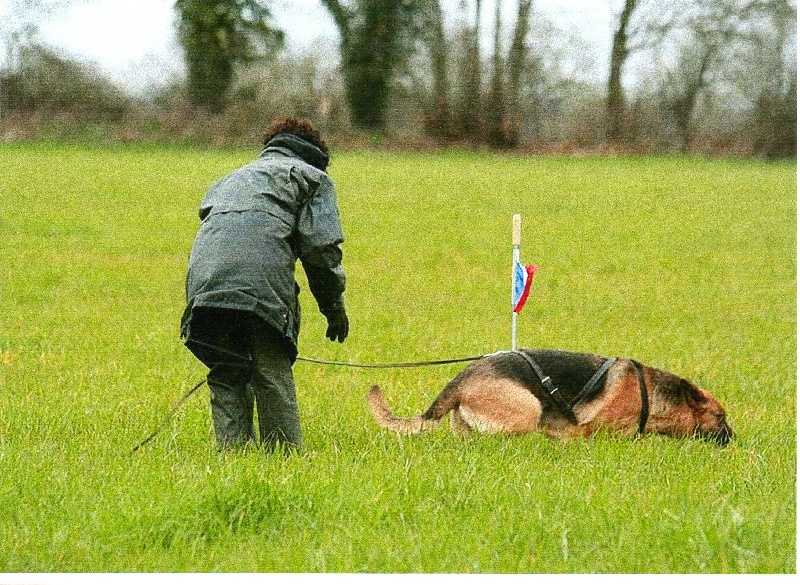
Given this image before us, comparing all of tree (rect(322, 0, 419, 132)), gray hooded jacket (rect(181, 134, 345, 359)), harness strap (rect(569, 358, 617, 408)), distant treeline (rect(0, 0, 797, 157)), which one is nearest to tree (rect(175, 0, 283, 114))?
distant treeline (rect(0, 0, 797, 157))

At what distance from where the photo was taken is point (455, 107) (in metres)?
14.4

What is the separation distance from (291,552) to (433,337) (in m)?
6.27

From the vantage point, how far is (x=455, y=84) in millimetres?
13680

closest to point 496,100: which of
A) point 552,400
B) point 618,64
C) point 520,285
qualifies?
point 618,64

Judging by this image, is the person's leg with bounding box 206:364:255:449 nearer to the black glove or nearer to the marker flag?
the black glove

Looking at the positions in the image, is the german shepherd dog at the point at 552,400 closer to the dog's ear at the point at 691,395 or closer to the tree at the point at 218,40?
the dog's ear at the point at 691,395

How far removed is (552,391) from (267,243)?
1.81 meters

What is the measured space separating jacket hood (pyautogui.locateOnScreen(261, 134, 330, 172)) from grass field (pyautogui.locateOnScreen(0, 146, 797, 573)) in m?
1.55

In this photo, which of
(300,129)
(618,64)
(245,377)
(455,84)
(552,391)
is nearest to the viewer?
(245,377)

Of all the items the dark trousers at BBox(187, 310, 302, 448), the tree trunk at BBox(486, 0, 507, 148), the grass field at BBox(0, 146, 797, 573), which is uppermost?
the tree trunk at BBox(486, 0, 507, 148)

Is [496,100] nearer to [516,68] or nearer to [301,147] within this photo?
[516,68]

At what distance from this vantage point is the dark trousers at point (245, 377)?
5.73m

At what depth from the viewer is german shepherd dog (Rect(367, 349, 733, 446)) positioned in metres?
6.21

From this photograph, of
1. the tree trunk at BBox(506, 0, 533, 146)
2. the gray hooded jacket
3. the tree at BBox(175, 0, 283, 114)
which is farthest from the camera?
the tree trunk at BBox(506, 0, 533, 146)
